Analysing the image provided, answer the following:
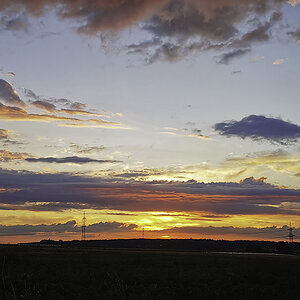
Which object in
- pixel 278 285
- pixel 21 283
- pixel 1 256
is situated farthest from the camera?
pixel 1 256

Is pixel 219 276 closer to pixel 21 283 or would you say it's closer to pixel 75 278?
pixel 75 278

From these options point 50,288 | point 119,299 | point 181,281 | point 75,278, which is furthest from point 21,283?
point 119,299

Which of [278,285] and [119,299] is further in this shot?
[278,285]

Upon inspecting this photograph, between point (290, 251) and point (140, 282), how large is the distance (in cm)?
16996

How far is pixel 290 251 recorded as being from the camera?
193 meters

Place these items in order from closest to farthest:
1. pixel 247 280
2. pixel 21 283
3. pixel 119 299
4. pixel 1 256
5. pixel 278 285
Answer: pixel 119 299, pixel 21 283, pixel 278 285, pixel 247 280, pixel 1 256

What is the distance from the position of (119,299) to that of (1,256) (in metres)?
63.8

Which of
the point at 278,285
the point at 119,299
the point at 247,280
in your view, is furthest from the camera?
the point at 247,280

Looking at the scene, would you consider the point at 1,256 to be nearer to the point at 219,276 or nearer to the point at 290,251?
the point at 219,276

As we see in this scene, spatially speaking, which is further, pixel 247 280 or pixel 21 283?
pixel 247 280

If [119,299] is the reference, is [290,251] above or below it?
below

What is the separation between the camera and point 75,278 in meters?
41.2

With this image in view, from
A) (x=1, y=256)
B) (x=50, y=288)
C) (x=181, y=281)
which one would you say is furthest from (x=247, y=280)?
(x=1, y=256)

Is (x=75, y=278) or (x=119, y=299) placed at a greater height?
(x=119, y=299)
